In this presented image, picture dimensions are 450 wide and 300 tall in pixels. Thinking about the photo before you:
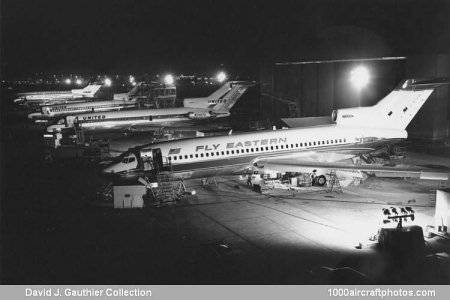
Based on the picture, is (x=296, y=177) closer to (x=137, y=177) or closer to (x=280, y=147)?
(x=280, y=147)

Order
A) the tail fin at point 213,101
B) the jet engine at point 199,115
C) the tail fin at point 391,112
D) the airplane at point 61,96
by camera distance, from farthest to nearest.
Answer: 1. the airplane at point 61,96
2. the tail fin at point 213,101
3. the jet engine at point 199,115
4. the tail fin at point 391,112

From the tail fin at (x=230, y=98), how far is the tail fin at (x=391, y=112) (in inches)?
1076

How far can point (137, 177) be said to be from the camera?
27.4 m

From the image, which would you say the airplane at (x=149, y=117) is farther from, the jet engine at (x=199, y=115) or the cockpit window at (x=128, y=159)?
the cockpit window at (x=128, y=159)

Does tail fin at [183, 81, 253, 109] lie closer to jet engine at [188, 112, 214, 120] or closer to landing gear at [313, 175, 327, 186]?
jet engine at [188, 112, 214, 120]

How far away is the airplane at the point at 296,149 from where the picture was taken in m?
27.4

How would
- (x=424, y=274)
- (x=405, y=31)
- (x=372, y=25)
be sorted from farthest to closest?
(x=372, y=25)
(x=405, y=31)
(x=424, y=274)

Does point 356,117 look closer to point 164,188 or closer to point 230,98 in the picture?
point 164,188

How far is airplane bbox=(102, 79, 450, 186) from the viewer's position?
2738cm

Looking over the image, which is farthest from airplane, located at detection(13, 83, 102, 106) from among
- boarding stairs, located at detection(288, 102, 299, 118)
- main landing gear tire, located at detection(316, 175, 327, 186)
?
main landing gear tire, located at detection(316, 175, 327, 186)

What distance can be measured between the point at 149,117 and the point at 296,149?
1233 inches

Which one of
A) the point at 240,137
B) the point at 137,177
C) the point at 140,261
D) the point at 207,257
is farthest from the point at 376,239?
the point at 137,177

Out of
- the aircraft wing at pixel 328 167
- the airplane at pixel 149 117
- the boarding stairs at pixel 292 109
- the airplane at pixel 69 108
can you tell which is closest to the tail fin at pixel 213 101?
the airplane at pixel 149 117

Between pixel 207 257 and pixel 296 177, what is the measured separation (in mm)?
13873
